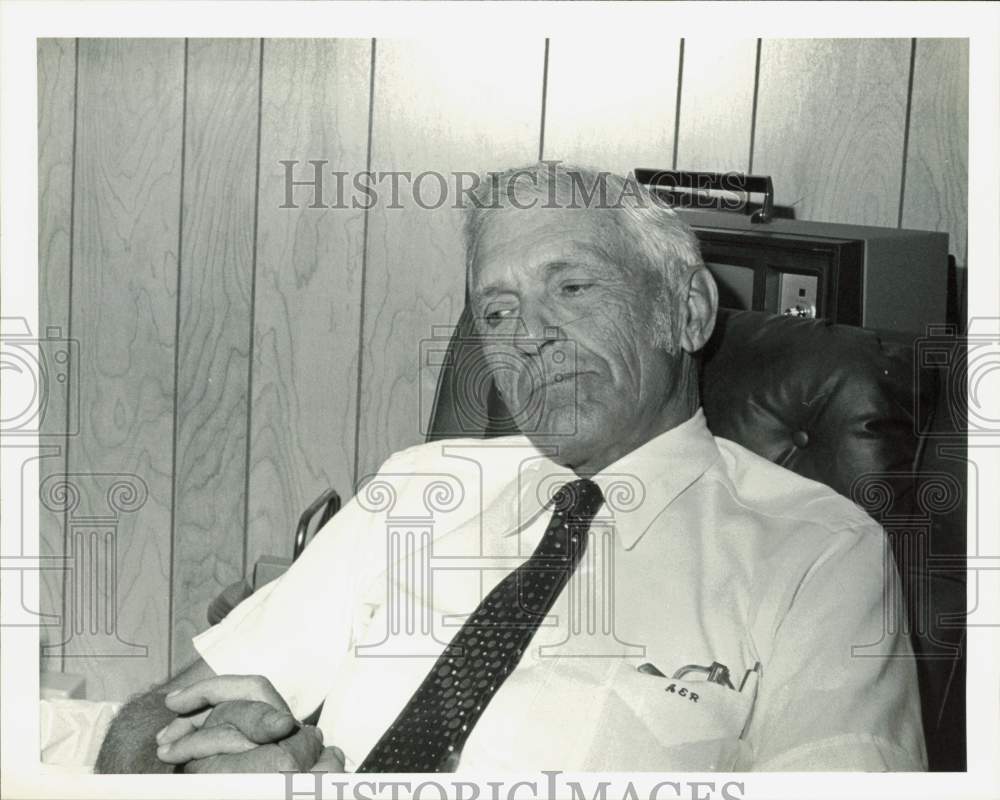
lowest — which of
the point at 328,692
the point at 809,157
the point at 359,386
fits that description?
the point at 328,692

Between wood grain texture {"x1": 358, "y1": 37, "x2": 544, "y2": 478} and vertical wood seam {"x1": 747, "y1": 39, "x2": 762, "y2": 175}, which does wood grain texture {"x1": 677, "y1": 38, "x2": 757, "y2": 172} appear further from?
wood grain texture {"x1": 358, "y1": 37, "x2": 544, "y2": 478}

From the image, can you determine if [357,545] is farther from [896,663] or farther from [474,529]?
[896,663]

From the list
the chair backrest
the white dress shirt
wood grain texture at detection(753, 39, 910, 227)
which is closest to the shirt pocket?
the white dress shirt

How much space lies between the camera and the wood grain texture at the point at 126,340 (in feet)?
4.61

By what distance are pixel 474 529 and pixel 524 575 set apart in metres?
0.08

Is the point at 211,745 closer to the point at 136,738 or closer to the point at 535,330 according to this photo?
the point at 136,738

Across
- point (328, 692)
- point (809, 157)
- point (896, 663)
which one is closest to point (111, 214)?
point (328, 692)

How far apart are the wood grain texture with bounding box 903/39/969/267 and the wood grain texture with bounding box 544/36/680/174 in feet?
0.96

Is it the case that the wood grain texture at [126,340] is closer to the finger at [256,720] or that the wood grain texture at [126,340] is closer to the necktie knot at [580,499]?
the finger at [256,720]

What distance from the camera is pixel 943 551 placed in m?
1.40

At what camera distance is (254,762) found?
138 cm

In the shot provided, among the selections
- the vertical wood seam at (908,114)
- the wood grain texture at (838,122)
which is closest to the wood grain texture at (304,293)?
the wood grain texture at (838,122)

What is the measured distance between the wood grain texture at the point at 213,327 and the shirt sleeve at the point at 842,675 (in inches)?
26.3

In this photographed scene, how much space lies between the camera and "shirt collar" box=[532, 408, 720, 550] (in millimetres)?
1376
